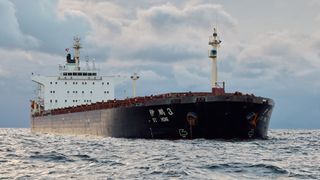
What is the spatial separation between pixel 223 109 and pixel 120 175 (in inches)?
730

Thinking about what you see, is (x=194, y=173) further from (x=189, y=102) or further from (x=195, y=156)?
(x=189, y=102)

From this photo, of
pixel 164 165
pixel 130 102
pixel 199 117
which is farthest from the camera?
pixel 130 102

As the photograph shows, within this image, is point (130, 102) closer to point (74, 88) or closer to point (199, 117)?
point (199, 117)

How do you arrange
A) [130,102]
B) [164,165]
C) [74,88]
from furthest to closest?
1. [74,88]
2. [130,102]
3. [164,165]

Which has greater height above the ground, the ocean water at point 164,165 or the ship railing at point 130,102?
the ship railing at point 130,102

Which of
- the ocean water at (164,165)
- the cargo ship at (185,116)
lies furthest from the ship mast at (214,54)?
the ocean water at (164,165)

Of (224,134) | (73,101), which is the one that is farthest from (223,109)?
(73,101)

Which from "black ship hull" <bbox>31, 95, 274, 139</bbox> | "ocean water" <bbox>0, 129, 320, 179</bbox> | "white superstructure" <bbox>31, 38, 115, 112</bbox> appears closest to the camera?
"ocean water" <bbox>0, 129, 320, 179</bbox>

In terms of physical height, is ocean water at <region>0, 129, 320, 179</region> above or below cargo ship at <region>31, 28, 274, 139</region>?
below

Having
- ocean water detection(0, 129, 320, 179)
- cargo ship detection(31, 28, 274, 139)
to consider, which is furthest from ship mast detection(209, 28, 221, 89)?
ocean water detection(0, 129, 320, 179)

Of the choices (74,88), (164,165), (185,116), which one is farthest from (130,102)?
(74,88)

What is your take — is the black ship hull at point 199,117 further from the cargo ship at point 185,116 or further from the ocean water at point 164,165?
the ocean water at point 164,165

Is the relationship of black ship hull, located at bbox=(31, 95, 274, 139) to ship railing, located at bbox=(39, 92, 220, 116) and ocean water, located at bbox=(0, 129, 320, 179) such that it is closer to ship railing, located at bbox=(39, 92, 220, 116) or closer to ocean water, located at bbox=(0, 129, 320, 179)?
ship railing, located at bbox=(39, 92, 220, 116)

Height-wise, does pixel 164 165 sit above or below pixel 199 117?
below
